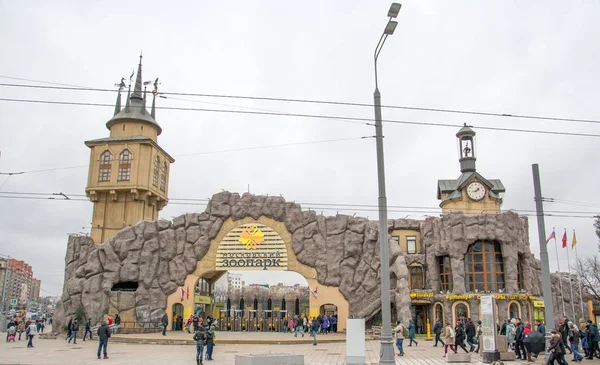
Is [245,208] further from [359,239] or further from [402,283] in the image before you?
[402,283]

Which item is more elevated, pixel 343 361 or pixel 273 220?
pixel 273 220

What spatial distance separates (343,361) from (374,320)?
19.3 meters

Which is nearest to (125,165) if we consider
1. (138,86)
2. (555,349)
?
(138,86)

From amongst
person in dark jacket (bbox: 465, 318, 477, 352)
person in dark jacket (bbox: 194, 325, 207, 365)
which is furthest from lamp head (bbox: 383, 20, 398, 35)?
person in dark jacket (bbox: 465, 318, 477, 352)

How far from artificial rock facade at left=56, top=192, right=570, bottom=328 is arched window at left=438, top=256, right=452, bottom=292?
498 millimetres

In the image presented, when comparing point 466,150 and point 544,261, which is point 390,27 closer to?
point 544,261

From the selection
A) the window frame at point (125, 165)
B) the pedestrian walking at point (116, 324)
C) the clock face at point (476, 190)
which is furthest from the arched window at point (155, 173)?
the clock face at point (476, 190)

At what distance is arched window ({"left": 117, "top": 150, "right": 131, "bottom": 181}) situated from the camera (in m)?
47.7

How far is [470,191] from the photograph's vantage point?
48.2m

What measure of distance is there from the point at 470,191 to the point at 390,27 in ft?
117

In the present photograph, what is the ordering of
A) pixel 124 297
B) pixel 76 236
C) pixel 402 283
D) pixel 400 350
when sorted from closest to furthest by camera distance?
pixel 400 350, pixel 402 283, pixel 124 297, pixel 76 236

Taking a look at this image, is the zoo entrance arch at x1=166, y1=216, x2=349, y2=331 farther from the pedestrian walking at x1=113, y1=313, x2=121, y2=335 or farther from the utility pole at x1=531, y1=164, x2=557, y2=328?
the utility pole at x1=531, y1=164, x2=557, y2=328

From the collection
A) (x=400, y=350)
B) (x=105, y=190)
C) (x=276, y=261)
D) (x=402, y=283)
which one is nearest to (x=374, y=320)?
(x=402, y=283)

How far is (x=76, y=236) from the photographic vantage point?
143 ft
